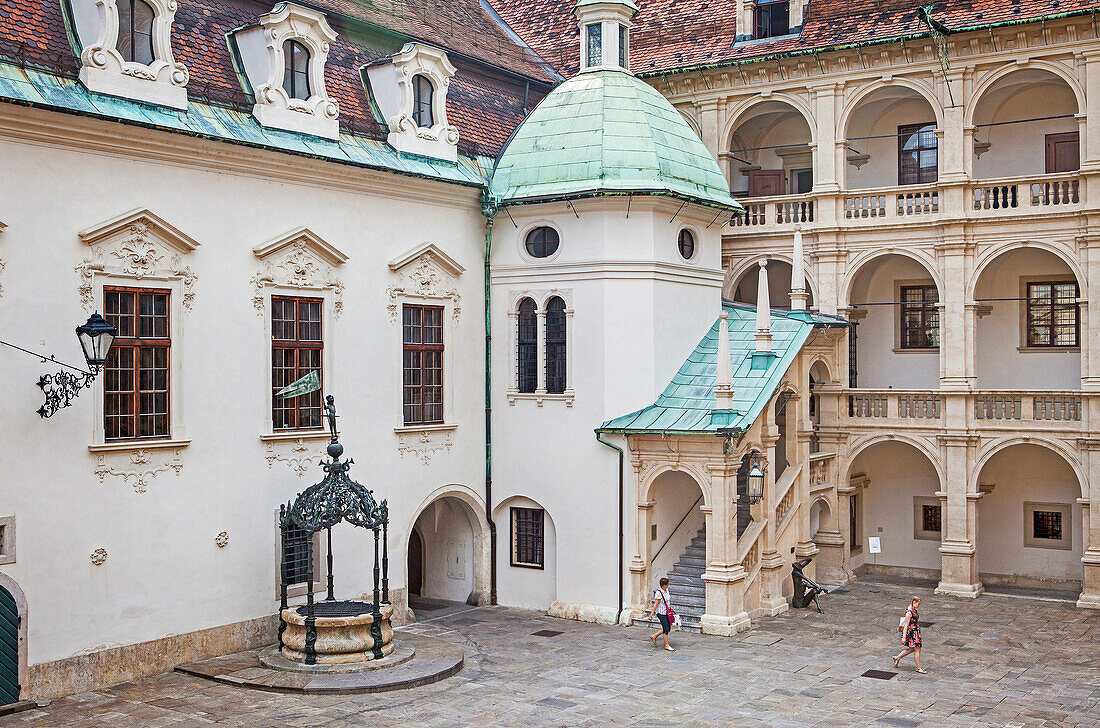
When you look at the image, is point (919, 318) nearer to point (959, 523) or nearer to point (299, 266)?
point (959, 523)

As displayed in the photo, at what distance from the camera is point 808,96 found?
94.9 feet

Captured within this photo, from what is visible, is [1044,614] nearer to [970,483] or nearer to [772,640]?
[970,483]

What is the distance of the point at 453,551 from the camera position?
85.1ft

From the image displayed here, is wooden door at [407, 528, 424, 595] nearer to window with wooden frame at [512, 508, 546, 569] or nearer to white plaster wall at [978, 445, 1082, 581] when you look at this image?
window with wooden frame at [512, 508, 546, 569]

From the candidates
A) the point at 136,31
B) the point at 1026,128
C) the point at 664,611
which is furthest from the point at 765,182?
the point at 136,31

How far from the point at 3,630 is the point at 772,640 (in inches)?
517

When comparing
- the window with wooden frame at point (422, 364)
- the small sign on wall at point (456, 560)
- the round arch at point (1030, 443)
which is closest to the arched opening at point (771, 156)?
the round arch at point (1030, 443)

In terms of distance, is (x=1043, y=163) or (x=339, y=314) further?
(x=1043, y=163)

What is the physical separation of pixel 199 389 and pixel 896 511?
18804 mm

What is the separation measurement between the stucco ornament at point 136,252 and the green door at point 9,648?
4.46 m

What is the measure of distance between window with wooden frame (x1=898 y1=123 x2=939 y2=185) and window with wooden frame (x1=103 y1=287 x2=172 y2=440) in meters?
19.1

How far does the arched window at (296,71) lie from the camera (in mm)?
21281

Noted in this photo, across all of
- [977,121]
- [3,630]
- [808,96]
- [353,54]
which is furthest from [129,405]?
[977,121]

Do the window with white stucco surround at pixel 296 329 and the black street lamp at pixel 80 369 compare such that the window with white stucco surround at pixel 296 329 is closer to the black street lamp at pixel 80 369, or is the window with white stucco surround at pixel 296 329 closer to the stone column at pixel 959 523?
the black street lamp at pixel 80 369
